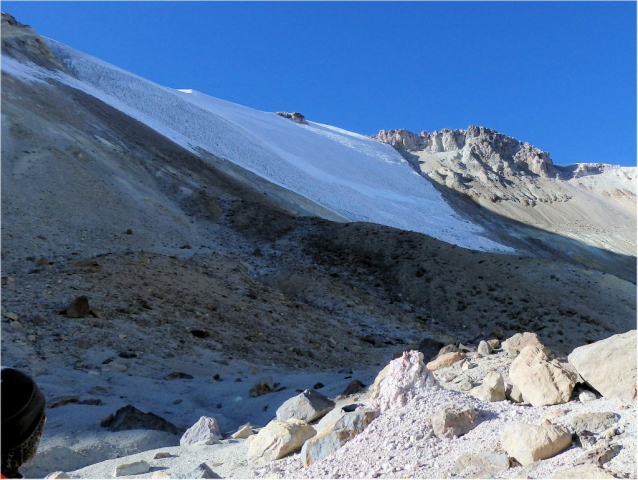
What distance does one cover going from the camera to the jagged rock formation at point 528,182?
55.9 m

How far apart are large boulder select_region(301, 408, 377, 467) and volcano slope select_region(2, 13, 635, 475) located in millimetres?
2283

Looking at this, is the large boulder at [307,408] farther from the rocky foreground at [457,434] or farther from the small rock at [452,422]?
the small rock at [452,422]

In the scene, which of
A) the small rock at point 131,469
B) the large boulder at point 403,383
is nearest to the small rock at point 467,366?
the large boulder at point 403,383

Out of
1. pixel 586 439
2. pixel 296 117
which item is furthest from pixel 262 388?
pixel 296 117

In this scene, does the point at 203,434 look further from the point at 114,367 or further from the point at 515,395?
the point at 114,367

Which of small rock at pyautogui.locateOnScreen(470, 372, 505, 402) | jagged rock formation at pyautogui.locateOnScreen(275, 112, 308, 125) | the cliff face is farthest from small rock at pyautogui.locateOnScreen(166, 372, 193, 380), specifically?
jagged rock formation at pyautogui.locateOnScreen(275, 112, 308, 125)

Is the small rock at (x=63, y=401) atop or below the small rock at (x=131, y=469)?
below

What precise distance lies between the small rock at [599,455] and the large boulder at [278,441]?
6.80 feet

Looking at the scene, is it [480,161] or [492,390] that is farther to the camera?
[480,161]

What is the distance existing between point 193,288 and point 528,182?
2450 inches

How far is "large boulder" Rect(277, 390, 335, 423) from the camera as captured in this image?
5.24 m

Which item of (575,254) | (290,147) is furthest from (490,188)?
(290,147)

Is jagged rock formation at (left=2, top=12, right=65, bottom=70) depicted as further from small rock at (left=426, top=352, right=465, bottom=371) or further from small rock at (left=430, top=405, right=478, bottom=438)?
small rock at (left=430, top=405, right=478, bottom=438)

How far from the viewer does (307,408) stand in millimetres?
5281
